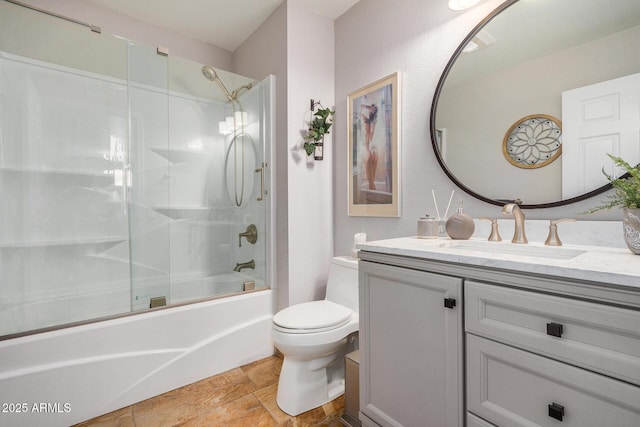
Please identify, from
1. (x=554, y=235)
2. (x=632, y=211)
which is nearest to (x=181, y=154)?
(x=554, y=235)

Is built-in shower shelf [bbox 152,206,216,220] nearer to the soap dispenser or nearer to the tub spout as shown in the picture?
the tub spout

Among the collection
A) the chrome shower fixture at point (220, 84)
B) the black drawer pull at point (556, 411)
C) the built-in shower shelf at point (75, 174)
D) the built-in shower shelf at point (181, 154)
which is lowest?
the black drawer pull at point (556, 411)

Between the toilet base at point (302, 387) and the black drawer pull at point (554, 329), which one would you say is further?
the toilet base at point (302, 387)

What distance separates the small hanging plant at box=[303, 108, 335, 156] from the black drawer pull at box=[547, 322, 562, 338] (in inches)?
64.6

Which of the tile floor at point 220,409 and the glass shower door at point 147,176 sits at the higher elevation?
the glass shower door at point 147,176

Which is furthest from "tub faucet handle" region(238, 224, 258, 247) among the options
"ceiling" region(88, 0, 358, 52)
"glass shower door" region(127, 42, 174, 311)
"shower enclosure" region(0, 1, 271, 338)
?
"ceiling" region(88, 0, 358, 52)

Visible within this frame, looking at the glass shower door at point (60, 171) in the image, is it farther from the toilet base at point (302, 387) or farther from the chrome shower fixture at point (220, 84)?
the toilet base at point (302, 387)

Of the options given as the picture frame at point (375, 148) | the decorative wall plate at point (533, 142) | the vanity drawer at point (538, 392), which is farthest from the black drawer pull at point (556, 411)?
the picture frame at point (375, 148)

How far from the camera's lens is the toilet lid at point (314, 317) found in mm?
1479

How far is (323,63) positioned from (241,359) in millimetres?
2175

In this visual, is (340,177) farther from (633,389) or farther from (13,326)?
(13,326)

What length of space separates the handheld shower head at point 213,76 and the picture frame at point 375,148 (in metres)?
0.89

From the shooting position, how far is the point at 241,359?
196cm

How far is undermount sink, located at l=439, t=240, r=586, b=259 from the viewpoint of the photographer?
1.05m
